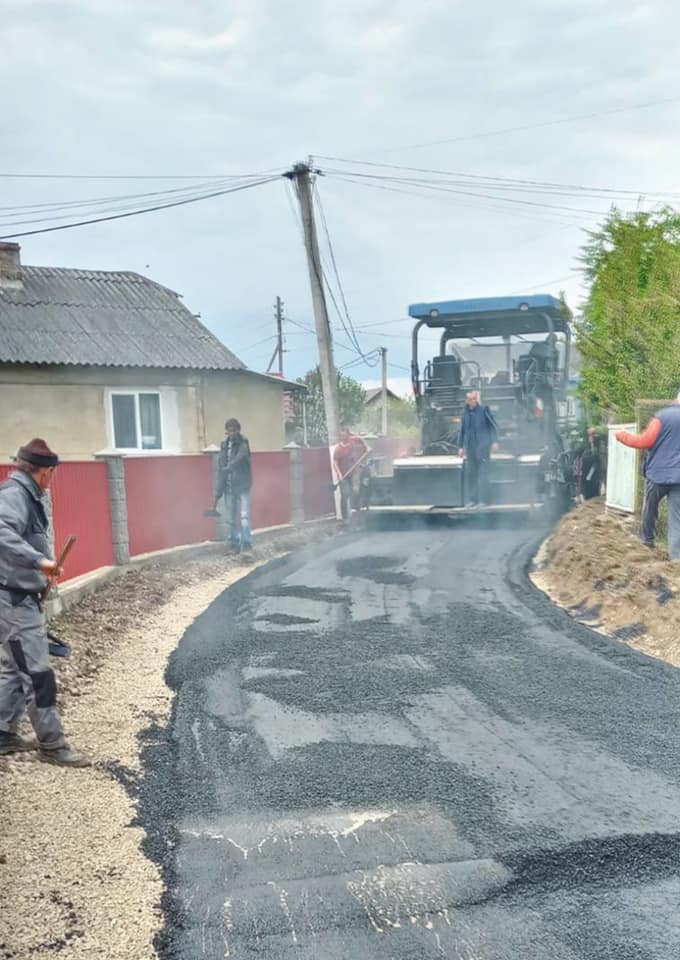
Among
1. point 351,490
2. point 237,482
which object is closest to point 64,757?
point 237,482

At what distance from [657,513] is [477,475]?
4498 mm

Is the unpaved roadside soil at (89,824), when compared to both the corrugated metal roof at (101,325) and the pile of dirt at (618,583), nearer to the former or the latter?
the pile of dirt at (618,583)

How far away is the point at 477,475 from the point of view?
38.7 feet

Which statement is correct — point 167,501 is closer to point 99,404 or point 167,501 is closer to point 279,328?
point 99,404

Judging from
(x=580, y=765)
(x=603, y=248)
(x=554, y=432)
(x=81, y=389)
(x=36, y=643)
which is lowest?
(x=580, y=765)

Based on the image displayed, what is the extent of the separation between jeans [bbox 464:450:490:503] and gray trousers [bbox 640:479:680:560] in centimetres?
427

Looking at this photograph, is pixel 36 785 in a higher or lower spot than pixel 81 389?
lower

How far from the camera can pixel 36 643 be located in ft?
13.7

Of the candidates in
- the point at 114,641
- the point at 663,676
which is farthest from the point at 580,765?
the point at 114,641

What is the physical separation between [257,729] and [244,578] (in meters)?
4.71

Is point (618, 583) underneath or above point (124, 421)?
underneath

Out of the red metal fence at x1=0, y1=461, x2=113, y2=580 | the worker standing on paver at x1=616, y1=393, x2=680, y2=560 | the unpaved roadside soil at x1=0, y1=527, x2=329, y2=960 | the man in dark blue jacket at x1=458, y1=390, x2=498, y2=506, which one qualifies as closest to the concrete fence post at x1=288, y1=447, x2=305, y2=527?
the man in dark blue jacket at x1=458, y1=390, x2=498, y2=506

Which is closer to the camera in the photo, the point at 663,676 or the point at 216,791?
the point at 216,791

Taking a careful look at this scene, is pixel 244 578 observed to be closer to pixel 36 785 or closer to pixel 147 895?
pixel 36 785
